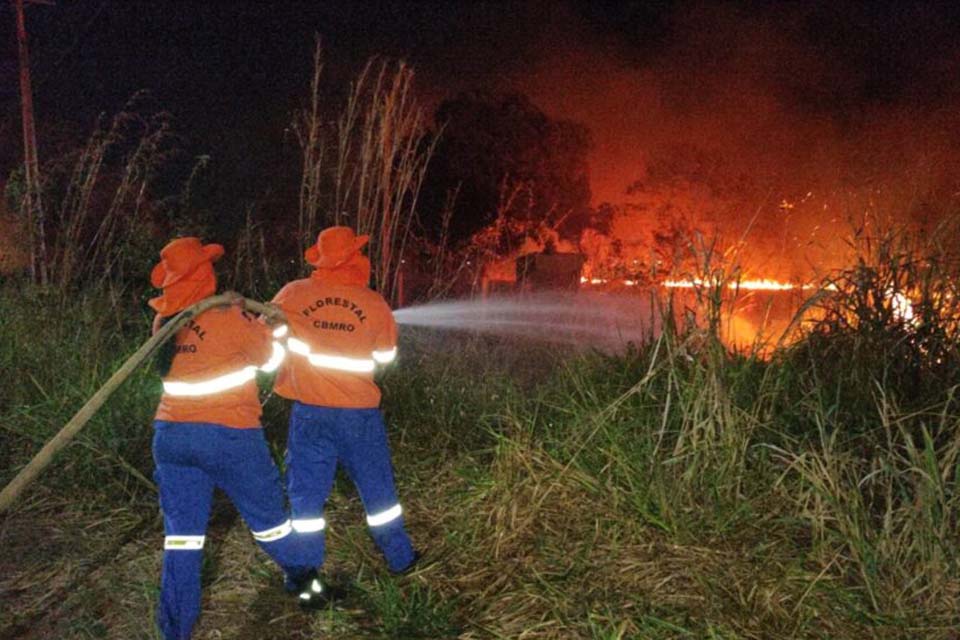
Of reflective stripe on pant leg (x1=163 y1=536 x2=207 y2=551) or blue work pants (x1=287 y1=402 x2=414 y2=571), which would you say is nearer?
reflective stripe on pant leg (x1=163 y1=536 x2=207 y2=551)

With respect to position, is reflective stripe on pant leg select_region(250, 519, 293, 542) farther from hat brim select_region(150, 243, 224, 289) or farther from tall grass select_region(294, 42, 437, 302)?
tall grass select_region(294, 42, 437, 302)

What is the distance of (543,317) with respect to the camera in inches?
329

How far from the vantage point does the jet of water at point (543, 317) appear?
7.24 meters

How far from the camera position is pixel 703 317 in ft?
14.5

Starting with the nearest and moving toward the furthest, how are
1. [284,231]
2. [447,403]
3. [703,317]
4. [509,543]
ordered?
[509,543]
[703,317]
[447,403]
[284,231]

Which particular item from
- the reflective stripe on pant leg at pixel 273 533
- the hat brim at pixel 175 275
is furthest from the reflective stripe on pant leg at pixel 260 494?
the hat brim at pixel 175 275

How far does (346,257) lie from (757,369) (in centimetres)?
230

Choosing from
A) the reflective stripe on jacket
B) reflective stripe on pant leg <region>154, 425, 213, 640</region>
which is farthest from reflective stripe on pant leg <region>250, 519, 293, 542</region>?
the reflective stripe on jacket

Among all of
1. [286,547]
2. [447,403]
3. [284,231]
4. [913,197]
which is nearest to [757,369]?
[913,197]

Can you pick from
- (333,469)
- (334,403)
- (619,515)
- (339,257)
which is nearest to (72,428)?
(334,403)

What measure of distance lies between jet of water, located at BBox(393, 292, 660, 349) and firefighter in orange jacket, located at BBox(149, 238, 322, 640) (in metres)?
3.38

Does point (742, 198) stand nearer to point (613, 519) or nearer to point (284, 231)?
point (284, 231)

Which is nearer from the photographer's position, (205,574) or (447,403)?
(205,574)

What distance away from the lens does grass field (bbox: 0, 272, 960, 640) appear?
3369mm
